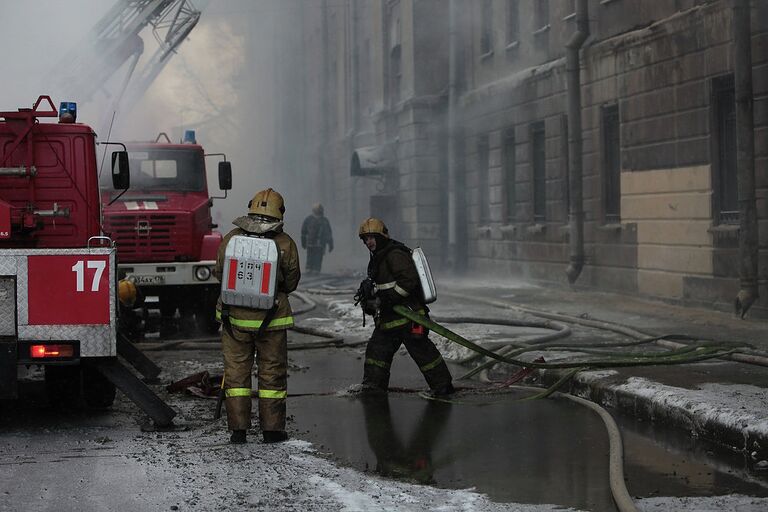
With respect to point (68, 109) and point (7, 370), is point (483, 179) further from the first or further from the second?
point (7, 370)

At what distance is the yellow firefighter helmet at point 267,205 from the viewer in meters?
7.91

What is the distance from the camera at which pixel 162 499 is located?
20.0ft

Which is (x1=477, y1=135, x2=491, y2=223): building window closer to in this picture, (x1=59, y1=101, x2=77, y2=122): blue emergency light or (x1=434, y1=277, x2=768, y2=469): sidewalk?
(x1=434, y1=277, x2=768, y2=469): sidewalk

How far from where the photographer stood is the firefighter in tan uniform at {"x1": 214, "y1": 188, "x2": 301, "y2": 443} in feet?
25.2

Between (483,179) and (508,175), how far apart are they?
1.53 meters

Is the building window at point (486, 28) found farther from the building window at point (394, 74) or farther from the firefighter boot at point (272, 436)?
the firefighter boot at point (272, 436)

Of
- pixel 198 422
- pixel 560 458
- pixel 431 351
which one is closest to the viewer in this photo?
pixel 560 458

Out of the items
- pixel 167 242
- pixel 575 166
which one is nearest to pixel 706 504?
pixel 167 242

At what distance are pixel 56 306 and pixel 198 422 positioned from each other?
130cm

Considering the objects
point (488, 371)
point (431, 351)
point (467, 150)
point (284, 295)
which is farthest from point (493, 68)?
point (284, 295)

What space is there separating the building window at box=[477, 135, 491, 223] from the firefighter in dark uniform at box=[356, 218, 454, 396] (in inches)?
612

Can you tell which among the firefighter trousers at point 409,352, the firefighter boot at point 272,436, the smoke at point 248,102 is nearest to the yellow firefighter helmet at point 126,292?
the firefighter trousers at point 409,352

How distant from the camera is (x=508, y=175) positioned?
24000 millimetres

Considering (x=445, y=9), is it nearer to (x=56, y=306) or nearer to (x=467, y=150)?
(x=467, y=150)
